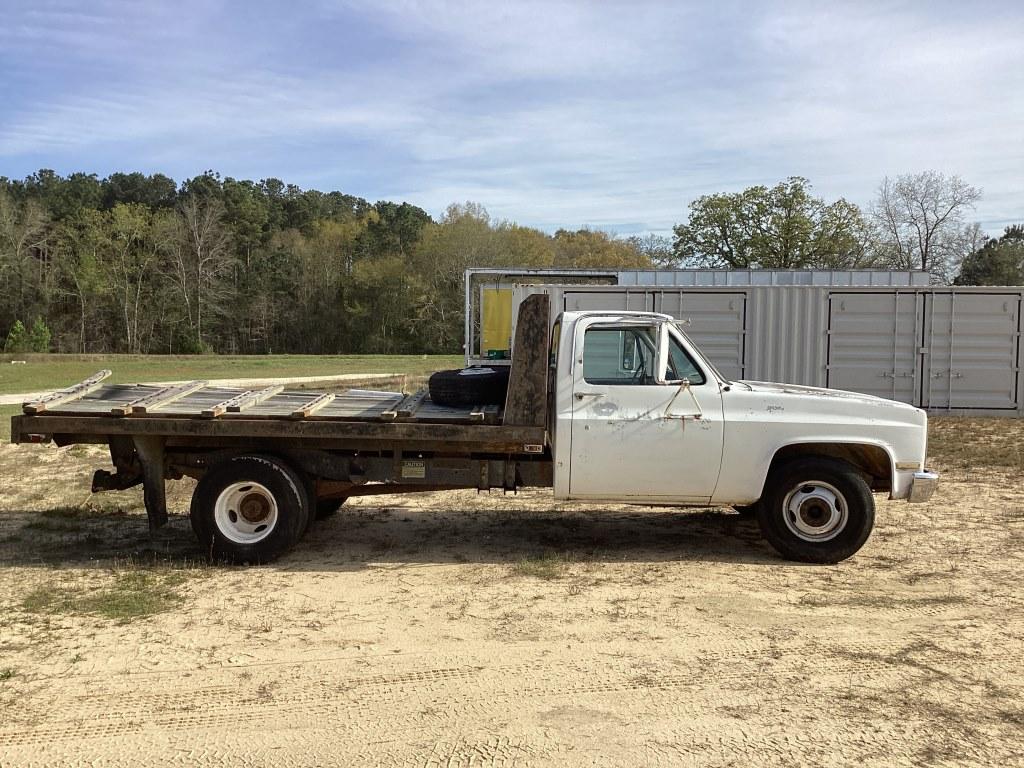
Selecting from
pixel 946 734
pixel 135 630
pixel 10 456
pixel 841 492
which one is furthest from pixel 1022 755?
pixel 10 456

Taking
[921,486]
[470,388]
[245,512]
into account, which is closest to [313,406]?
[245,512]

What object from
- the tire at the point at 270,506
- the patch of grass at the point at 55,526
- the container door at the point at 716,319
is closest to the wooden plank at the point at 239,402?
the tire at the point at 270,506

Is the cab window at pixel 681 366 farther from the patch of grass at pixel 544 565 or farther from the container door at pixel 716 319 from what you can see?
the container door at pixel 716 319

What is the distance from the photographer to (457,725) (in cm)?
408

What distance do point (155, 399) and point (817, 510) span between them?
545cm

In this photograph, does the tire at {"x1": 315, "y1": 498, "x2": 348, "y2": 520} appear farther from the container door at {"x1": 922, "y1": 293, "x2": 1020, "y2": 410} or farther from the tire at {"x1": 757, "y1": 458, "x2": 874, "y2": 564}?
the container door at {"x1": 922, "y1": 293, "x2": 1020, "y2": 410}

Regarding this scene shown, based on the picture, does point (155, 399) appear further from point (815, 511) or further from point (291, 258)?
point (291, 258)

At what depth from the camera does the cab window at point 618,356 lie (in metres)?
6.88

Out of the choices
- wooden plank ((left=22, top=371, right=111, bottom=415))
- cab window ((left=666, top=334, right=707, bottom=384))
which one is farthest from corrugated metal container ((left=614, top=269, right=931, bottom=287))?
wooden plank ((left=22, top=371, right=111, bottom=415))

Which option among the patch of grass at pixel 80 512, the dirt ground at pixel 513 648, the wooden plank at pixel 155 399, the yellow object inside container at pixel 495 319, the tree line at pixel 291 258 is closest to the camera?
the dirt ground at pixel 513 648

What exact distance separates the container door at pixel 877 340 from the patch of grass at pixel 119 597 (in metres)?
13.6

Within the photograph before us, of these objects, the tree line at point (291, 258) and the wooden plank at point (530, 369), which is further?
the tree line at point (291, 258)

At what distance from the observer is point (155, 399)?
285 inches

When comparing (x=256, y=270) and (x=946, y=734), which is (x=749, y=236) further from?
(x=946, y=734)
